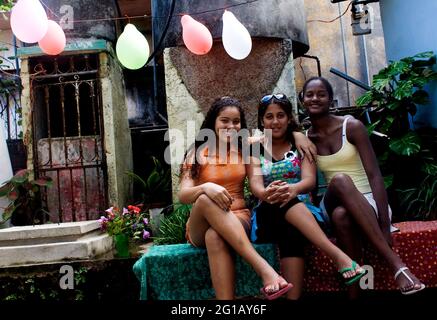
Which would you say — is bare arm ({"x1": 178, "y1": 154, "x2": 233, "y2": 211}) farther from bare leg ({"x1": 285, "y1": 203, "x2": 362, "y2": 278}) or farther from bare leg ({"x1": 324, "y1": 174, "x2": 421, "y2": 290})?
bare leg ({"x1": 324, "y1": 174, "x2": 421, "y2": 290})

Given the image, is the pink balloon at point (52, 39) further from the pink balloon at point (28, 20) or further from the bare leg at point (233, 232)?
the bare leg at point (233, 232)

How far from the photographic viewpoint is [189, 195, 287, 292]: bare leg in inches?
95.3

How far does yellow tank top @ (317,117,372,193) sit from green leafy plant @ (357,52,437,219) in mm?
1264

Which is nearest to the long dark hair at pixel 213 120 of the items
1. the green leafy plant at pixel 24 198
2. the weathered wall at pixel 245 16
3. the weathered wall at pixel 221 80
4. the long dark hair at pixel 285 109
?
the long dark hair at pixel 285 109

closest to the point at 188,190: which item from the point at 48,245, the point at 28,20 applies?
the point at 48,245

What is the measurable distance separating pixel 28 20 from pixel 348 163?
280 centimetres

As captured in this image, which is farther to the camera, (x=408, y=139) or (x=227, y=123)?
(x=408, y=139)

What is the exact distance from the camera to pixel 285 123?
3129mm

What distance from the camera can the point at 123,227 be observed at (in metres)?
4.38

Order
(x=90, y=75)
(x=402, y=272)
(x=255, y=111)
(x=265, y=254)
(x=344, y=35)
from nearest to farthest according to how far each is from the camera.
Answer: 1. (x=402, y=272)
2. (x=265, y=254)
3. (x=255, y=111)
4. (x=90, y=75)
5. (x=344, y=35)

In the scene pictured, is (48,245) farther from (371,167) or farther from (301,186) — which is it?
(371,167)
